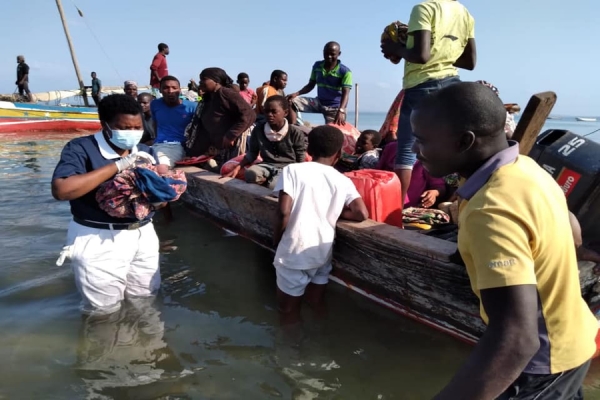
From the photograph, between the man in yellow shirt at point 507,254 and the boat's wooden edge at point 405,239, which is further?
the boat's wooden edge at point 405,239

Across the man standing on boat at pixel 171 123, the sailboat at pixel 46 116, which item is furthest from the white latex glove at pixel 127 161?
the sailboat at pixel 46 116

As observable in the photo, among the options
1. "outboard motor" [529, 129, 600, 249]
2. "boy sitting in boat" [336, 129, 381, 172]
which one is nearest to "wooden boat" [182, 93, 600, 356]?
"outboard motor" [529, 129, 600, 249]

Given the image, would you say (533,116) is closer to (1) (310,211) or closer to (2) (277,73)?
(1) (310,211)

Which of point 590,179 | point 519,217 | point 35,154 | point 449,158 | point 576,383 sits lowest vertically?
point 35,154

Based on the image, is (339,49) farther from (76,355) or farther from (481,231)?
(481,231)

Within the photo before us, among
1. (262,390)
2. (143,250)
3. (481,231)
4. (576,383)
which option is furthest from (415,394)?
(143,250)

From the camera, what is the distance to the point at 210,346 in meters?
2.97

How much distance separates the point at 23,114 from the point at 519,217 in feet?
68.9

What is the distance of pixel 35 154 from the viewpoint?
12672 mm

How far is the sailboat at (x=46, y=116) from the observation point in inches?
700

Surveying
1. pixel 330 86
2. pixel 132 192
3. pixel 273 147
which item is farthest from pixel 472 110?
pixel 330 86

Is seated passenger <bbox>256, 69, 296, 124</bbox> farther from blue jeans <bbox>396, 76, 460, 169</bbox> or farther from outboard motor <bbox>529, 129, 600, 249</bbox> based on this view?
outboard motor <bbox>529, 129, 600, 249</bbox>

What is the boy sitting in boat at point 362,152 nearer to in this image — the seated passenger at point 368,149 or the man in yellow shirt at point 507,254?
the seated passenger at point 368,149

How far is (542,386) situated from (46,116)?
21.2 m
